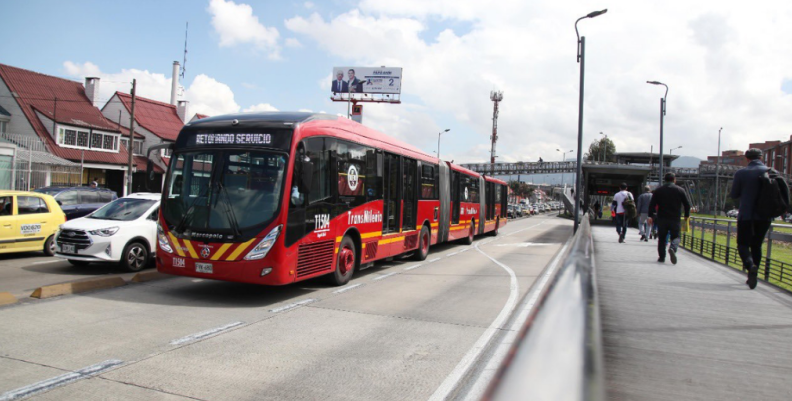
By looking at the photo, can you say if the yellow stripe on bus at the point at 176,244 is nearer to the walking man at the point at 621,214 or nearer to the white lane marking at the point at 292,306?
the white lane marking at the point at 292,306

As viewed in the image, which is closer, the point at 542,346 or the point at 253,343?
the point at 542,346

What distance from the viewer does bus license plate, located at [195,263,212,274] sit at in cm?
824

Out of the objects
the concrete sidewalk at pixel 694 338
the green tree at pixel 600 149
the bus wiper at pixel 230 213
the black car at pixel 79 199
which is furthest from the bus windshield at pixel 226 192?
the green tree at pixel 600 149

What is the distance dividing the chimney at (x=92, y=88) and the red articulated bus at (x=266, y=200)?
39445 mm

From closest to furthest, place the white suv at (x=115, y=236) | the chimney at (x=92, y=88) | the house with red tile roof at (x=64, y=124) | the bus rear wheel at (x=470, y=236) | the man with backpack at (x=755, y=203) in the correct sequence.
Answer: the man with backpack at (x=755, y=203) → the white suv at (x=115, y=236) → the bus rear wheel at (x=470, y=236) → the house with red tile roof at (x=64, y=124) → the chimney at (x=92, y=88)

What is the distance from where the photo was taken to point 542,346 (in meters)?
1.02

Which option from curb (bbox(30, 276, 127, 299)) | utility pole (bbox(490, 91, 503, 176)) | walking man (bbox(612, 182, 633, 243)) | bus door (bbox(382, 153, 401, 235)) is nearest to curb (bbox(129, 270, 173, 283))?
curb (bbox(30, 276, 127, 299))

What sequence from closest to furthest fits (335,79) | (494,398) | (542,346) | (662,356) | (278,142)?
(494,398) → (542,346) → (662,356) → (278,142) → (335,79)

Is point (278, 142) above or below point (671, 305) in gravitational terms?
above

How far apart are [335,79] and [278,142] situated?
44.8 meters

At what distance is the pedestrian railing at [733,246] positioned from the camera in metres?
10.2

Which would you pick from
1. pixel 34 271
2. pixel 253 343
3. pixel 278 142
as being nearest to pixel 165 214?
pixel 278 142

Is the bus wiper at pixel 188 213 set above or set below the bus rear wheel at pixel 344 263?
above

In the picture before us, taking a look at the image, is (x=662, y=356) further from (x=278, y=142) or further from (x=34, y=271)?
(x=34, y=271)
